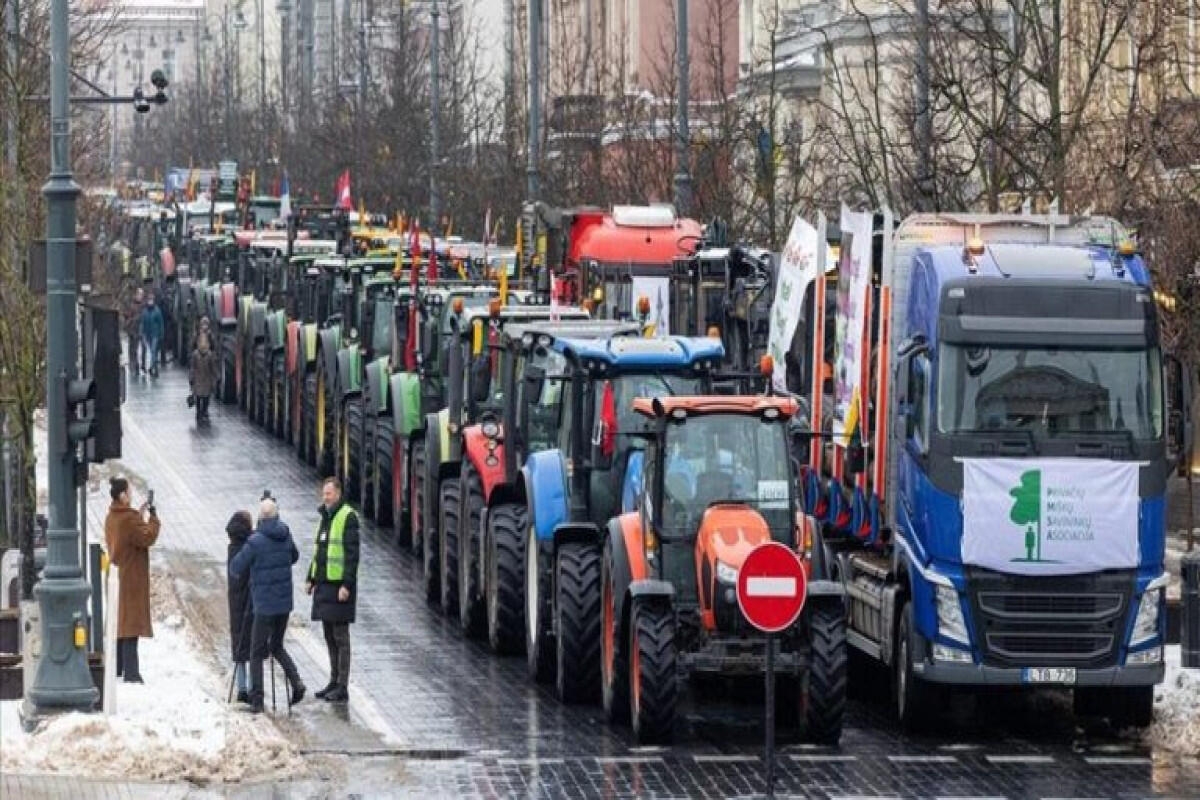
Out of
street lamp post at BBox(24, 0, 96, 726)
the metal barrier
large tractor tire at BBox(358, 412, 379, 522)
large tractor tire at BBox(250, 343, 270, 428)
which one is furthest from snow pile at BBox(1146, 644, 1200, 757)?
large tractor tire at BBox(250, 343, 270, 428)

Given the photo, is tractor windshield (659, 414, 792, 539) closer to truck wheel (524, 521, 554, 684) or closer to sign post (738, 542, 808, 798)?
truck wheel (524, 521, 554, 684)

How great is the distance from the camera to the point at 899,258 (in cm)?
2473

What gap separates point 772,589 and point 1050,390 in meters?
4.41

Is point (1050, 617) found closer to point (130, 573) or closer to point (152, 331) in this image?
point (130, 573)

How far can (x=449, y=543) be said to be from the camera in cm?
2912

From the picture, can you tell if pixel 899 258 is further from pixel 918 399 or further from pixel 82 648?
pixel 82 648

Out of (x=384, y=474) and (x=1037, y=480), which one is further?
(x=384, y=474)

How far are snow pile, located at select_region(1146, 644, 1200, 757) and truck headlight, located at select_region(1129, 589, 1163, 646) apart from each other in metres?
0.73

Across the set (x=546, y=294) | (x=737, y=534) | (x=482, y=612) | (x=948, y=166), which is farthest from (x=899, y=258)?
A: (x=546, y=294)

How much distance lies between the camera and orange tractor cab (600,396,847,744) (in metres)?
22.2

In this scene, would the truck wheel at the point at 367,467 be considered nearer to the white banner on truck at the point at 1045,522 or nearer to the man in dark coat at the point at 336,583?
the man in dark coat at the point at 336,583

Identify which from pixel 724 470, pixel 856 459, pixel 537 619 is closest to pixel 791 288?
pixel 856 459

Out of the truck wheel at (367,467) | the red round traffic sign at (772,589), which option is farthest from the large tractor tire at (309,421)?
the red round traffic sign at (772,589)

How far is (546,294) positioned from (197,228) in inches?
1233
